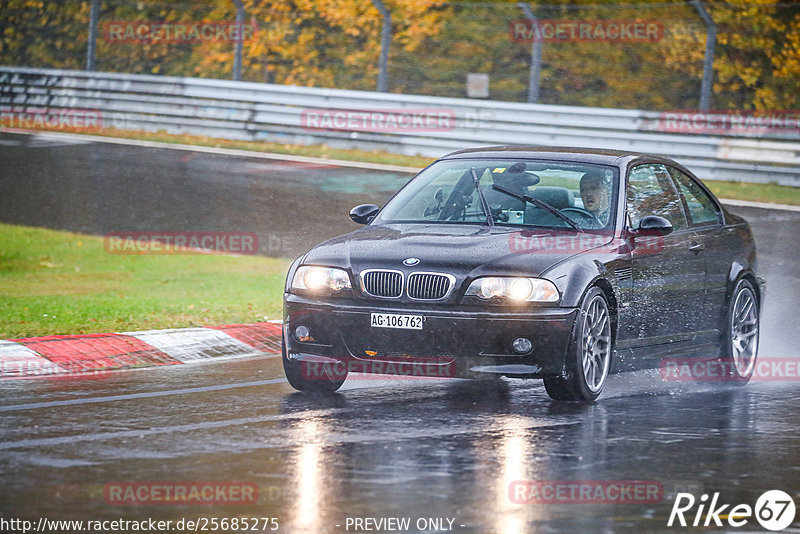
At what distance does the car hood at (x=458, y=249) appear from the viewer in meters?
8.50

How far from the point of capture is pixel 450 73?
30.8 meters

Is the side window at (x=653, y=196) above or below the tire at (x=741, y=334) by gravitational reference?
above

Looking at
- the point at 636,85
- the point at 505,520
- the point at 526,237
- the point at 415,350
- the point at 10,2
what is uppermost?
the point at 10,2

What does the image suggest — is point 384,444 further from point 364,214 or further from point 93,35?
point 93,35

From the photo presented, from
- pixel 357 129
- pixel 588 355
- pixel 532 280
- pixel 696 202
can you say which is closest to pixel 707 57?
pixel 357 129

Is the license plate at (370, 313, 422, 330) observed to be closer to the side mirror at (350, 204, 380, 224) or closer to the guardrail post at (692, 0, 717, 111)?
the side mirror at (350, 204, 380, 224)

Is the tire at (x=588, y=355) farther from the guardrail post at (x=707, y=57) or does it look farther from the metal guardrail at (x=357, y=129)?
the guardrail post at (x=707, y=57)

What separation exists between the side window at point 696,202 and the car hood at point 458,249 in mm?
1339

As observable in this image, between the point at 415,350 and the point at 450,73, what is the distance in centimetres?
2284

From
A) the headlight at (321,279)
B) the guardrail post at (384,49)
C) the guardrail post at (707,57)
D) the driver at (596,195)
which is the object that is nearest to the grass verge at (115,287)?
the headlight at (321,279)

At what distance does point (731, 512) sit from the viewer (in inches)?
243

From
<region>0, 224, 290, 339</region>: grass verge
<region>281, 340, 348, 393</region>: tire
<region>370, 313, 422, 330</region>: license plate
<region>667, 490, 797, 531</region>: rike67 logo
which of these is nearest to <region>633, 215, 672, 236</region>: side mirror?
<region>370, 313, 422, 330</region>: license plate

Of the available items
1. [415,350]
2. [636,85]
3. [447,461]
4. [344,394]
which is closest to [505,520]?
[447,461]

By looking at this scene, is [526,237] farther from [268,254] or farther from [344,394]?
[268,254]
